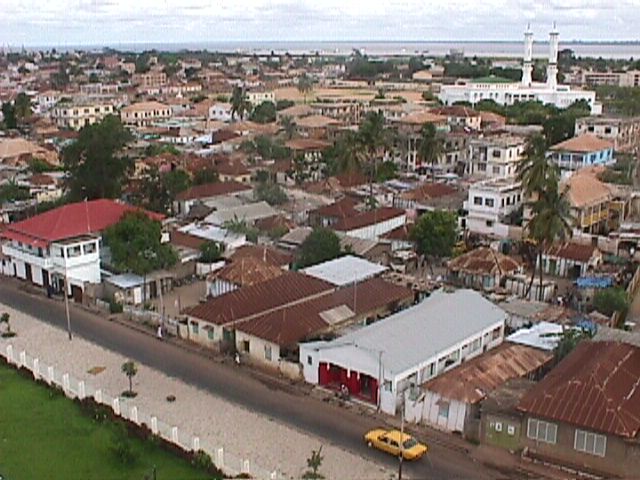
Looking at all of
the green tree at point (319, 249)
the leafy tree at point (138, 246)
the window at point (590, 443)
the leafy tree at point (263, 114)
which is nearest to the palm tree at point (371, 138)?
the green tree at point (319, 249)

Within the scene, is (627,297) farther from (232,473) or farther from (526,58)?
(526,58)

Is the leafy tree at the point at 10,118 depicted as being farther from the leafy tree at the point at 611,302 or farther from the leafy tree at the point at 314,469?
the leafy tree at the point at 314,469

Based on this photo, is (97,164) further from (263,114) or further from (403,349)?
(263,114)

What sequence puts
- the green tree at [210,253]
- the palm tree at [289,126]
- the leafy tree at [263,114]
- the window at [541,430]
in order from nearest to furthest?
the window at [541,430] → the green tree at [210,253] → the palm tree at [289,126] → the leafy tree at [263,114]

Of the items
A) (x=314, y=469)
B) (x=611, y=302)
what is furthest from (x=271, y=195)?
(x=314, y=469)

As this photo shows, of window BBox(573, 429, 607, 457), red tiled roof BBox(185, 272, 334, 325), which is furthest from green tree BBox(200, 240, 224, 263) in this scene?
window BBox(573, 429, 607, 457)

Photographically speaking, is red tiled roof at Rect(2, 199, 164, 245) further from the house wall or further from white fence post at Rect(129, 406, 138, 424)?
the house wall
